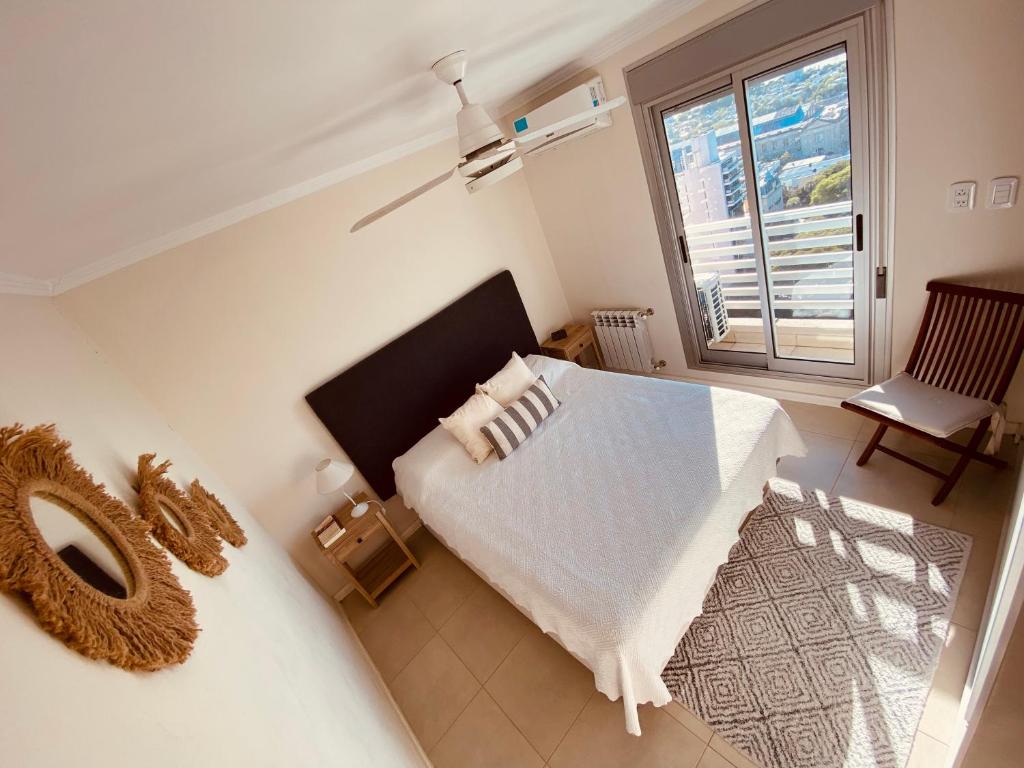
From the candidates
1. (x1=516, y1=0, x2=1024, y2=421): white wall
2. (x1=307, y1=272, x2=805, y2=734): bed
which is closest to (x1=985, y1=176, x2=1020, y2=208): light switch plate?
(x1=516, y1=0, x2=1024, y2=421): white wall

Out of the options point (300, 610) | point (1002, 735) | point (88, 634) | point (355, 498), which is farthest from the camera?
point (355, 498)

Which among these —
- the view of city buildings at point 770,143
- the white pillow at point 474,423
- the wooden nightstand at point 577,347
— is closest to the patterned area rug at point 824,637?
the white pillow at point 474,423

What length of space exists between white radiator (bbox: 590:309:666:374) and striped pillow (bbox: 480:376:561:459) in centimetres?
116

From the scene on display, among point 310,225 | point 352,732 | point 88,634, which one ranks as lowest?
point 352,732

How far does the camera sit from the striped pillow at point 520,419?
2754mm

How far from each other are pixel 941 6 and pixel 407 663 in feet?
13.3

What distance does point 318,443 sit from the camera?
9.29 feet

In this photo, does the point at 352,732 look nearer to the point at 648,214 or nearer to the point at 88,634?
the point at 88,634

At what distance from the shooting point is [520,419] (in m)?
2.85

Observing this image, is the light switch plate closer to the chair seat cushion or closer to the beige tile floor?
the chair seat cushion

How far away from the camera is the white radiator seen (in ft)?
12.2

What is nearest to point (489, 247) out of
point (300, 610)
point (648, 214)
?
point (648, 214)

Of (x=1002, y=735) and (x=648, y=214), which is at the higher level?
(x=648, y=214)

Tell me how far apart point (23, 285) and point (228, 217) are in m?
0.91
